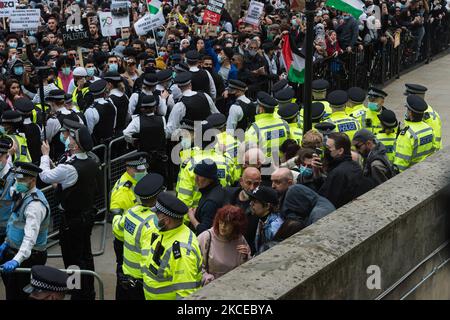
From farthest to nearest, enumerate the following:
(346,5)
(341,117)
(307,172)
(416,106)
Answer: (341,117) < (346,5) < (416,106) < (307,172)

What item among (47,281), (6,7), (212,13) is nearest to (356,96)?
(47,281)

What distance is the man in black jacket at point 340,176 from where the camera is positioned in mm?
7289

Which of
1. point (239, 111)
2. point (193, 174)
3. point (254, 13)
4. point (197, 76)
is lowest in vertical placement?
point (254, 13)

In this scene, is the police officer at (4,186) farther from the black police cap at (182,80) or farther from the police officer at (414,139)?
the police officer at (414,139)

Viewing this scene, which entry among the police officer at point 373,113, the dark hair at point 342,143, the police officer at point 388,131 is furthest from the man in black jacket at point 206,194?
the police officer at point 373,113

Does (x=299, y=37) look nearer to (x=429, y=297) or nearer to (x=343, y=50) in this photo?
(x=343, y=50)

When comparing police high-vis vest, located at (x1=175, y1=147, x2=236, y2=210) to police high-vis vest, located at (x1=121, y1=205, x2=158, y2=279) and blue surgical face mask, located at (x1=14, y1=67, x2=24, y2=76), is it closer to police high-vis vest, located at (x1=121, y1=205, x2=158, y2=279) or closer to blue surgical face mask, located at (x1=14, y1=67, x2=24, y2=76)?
police high-vis vest, located at (x1=121, y1=205, x2=158, y2=279)

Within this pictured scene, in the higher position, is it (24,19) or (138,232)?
(138,232)

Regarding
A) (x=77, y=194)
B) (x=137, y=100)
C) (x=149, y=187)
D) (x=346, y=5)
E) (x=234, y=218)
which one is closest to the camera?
(x=234, y=218)

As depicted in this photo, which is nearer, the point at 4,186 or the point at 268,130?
the point at 4,186

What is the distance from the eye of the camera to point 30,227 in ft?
23.6

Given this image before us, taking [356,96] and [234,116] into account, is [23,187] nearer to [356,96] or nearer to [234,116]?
[234,116]

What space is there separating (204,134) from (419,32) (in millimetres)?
14045

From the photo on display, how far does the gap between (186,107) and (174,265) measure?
19.7 feet
